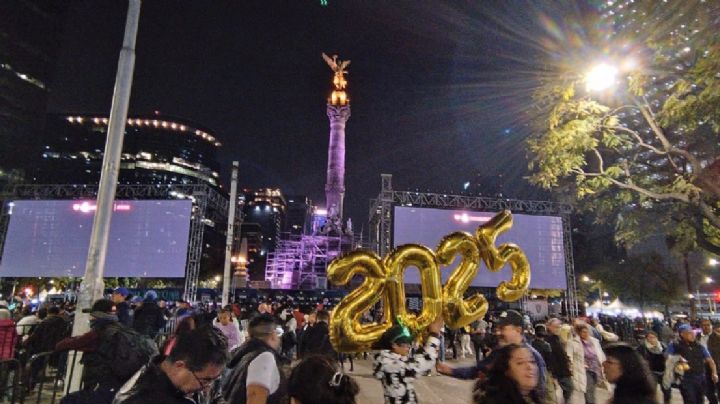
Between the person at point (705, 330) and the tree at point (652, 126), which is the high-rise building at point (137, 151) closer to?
the tree at point (652, 126)

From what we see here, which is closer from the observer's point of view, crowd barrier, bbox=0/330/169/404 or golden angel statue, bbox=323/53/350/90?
crowd barrier, bbox=0/330/169/404

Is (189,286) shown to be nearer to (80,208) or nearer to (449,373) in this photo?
(80,208)

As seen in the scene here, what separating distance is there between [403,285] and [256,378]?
3.96 metres

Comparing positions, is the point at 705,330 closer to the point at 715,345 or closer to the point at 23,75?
the point at 715,345

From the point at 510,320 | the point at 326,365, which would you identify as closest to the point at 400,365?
the point at 326,365

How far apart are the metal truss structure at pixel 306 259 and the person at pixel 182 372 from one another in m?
44.7

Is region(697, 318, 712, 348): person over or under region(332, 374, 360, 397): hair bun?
under

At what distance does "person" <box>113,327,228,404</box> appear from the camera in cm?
205

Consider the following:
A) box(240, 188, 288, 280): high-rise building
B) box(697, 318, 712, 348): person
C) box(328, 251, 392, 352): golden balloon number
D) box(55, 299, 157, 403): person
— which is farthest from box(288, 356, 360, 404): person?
box(240, 188, 288, 280): high-rise building

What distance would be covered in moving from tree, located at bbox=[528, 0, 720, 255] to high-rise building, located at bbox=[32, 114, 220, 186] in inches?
2630

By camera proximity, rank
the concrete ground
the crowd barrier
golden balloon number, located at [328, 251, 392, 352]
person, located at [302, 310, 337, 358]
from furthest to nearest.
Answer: the concrete ground → person, located at [302, 310, 337, 358] → golden balloon number, located at [328, 251, 392, 352] → the crowd barrier

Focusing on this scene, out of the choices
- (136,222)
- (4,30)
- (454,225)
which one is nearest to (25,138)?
(4,30)

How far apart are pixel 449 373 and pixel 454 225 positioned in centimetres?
2358

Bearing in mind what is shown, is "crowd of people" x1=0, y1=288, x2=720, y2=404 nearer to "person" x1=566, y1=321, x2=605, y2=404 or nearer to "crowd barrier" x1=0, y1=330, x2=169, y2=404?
"person" x1=566, y1=321, x2=605, y2=404
